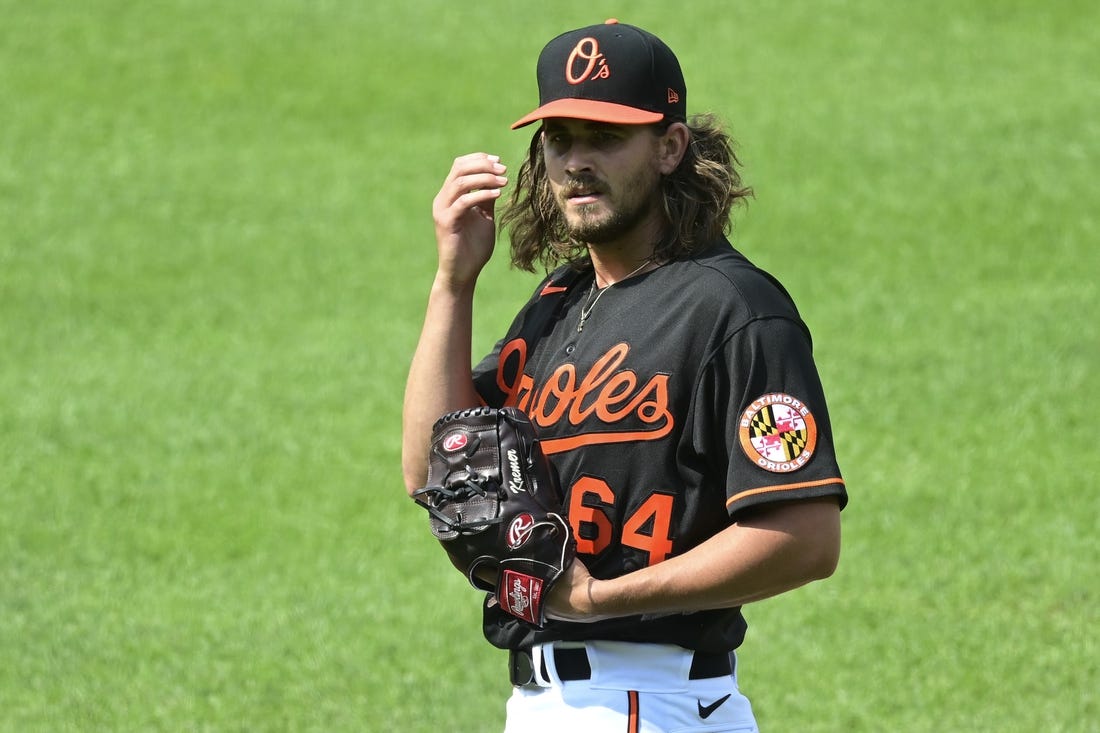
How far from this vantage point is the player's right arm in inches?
143

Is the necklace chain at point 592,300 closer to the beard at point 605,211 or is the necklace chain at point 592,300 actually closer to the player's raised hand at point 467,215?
the beard at point 605,211

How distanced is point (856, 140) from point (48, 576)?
9.62 m

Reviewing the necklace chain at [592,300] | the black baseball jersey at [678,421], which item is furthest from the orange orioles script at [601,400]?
the necklace chain at [592,300]

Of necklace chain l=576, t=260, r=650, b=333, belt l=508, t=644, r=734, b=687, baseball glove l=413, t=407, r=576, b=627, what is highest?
necklace chain l=576, t=260, r=650, b=333

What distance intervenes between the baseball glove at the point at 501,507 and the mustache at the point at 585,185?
0.51 meters

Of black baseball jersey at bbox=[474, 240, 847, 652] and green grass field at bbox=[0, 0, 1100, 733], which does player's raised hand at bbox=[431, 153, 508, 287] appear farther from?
green grass field at bbox=[0, 0, 1100, 733]

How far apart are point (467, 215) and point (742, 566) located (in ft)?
3.82

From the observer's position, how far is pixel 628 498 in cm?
328

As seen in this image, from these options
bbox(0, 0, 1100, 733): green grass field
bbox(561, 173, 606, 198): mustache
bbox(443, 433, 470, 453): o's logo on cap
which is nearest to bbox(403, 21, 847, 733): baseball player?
bbox(561, 173, 606, 198): mustache

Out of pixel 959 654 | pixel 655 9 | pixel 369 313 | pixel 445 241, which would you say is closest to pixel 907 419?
pixel 959 654

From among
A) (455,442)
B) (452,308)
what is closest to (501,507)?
(455,442)

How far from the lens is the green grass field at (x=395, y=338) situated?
23.4ft

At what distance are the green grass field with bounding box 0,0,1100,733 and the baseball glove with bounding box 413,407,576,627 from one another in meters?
3.38

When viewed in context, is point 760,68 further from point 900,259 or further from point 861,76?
point 900,259
